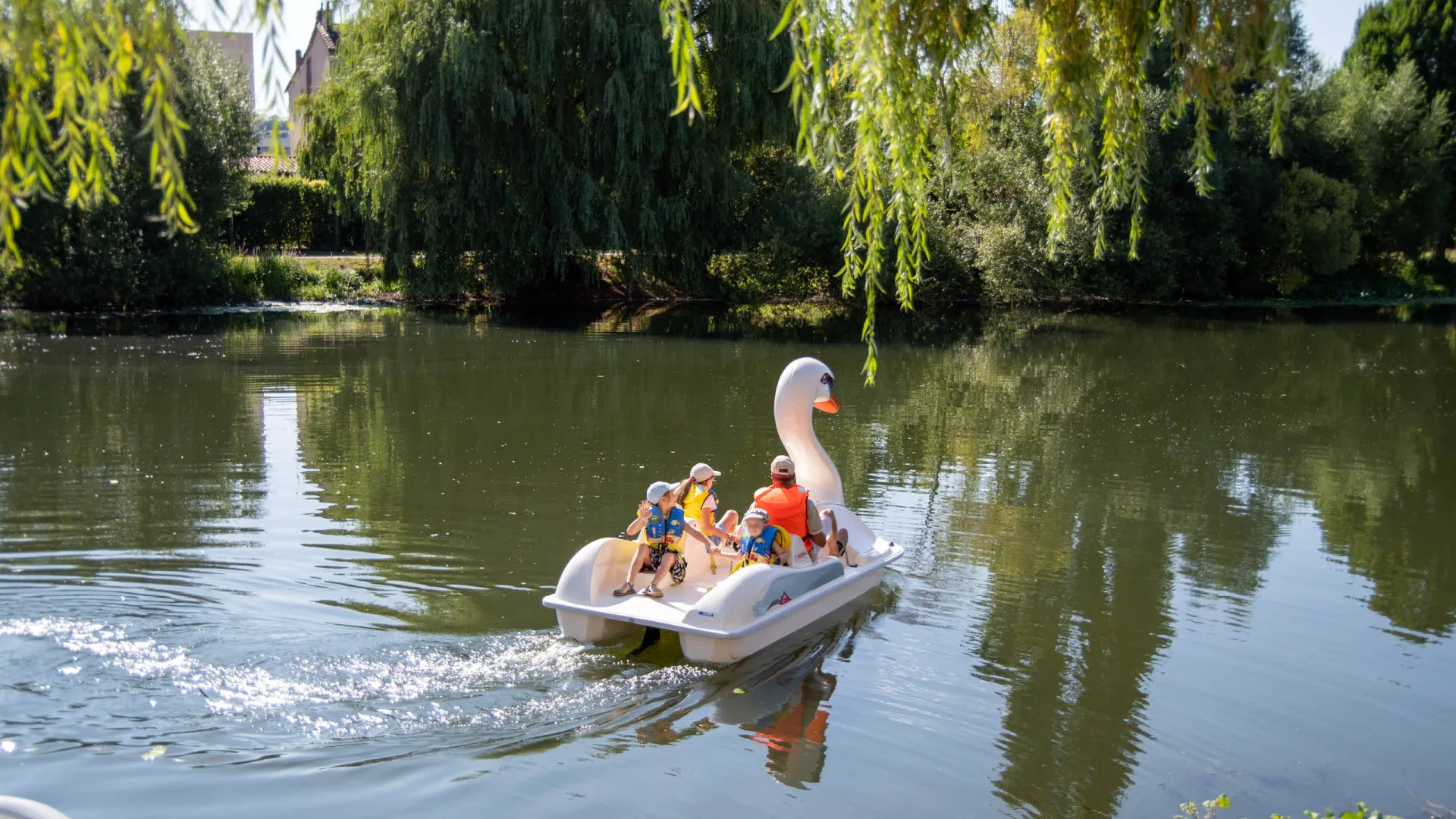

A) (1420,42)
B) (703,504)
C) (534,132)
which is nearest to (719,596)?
(703,504)

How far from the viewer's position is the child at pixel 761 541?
7738mm

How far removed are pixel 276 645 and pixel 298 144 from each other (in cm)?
2546

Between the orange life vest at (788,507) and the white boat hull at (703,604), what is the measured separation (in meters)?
0.28

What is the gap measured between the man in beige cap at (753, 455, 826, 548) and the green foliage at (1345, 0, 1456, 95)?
38.9 meters

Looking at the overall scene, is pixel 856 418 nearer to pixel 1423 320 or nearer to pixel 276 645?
pixel 276 645

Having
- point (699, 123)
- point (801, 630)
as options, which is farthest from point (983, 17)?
point (699, 123)

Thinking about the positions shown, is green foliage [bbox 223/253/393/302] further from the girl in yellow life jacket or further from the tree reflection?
the girl in yellow life jacket

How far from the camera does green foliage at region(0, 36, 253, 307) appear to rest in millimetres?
26672

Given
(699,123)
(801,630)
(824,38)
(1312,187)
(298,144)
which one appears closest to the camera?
(824,38)

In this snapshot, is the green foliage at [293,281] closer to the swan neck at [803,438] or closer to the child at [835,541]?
the swan neck at [803,438]

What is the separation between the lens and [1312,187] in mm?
33156

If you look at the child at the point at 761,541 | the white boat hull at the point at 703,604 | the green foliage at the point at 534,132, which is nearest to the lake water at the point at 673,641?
the white boat hull at the point at 703,604

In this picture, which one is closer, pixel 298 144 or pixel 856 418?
pixel 856 418

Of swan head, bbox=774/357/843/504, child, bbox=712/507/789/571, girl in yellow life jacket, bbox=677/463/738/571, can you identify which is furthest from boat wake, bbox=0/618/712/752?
swan head, bbox=774/357/843/504
